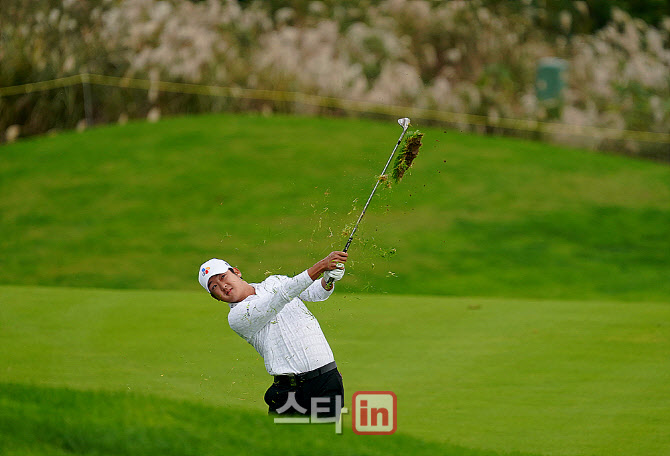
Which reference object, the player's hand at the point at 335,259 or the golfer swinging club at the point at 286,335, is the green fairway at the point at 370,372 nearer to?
the golfer swinging club at the point at 286,335

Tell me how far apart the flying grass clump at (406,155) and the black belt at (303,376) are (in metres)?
0.85

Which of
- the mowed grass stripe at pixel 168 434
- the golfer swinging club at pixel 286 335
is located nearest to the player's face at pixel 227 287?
the golfer swinging club at pixel 286 335

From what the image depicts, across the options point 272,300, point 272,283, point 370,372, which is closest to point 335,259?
point 272,300

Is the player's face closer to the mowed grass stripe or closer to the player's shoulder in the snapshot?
A: the player's shoulder

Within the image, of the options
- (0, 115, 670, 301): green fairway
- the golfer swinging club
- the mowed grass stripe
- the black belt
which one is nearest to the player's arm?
the golfer swinging club

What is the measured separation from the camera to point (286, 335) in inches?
167

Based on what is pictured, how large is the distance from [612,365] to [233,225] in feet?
23.2

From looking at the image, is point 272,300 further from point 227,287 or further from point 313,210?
point 313,210

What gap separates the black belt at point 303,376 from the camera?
424cm

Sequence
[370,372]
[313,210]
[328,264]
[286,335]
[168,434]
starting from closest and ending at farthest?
[328,264]
[286,335]
[168,434]
[370,372]
[313,210]

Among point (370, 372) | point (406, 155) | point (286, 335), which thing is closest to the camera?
point (286, 335)

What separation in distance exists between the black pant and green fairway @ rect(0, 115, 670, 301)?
476 cm

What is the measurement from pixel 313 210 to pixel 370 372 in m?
5.57

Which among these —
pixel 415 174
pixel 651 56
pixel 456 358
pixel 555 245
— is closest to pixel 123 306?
pixel 456 358
